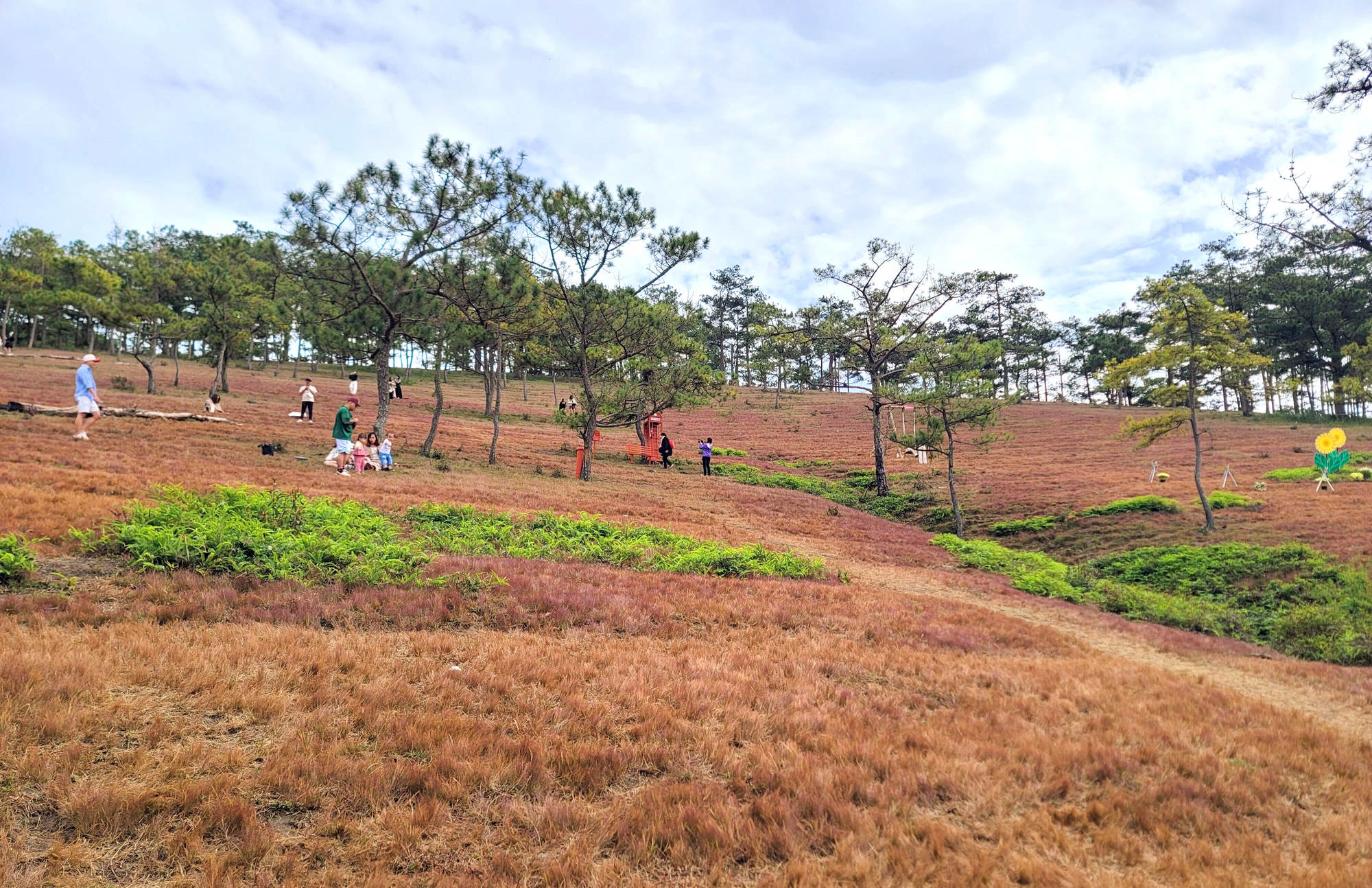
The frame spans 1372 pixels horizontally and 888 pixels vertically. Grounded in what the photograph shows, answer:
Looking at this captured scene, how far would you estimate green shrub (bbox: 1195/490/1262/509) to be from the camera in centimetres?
2280

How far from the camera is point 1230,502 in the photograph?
75.9 feet

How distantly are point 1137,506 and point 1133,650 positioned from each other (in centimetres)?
1649

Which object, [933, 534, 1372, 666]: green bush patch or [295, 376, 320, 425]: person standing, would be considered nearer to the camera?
[933, 534, 1372, 666]: green bush patch

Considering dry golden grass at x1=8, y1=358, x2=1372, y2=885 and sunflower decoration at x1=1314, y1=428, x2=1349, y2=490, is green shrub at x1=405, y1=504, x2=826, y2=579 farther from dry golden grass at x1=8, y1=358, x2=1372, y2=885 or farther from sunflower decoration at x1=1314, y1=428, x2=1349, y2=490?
sunflower decoration at x1=1314, y1=428, x2=1349, y2=490

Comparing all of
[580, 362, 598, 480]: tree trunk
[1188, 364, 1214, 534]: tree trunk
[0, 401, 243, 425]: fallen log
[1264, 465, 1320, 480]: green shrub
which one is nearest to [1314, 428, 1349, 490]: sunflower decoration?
[1264, 465, 1320, 480]: green shrub

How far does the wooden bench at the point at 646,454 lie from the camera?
3491 cm

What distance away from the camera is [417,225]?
22.3m

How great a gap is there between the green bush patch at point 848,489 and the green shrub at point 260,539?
22.6 m

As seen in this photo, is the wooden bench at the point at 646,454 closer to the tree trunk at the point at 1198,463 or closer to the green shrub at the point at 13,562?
the tree trunk at the point at 1198,463

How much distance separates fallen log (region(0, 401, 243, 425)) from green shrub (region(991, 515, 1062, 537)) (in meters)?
30.8

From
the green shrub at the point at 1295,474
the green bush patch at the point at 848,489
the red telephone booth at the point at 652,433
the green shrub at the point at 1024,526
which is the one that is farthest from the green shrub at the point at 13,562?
the green shrub at the point at 1295,474

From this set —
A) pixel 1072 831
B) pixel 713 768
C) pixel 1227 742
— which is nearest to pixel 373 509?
pixel 713 768

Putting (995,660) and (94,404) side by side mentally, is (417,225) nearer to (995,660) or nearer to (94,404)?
(94,404)

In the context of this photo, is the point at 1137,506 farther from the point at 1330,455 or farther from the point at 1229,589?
the point at 1330,455
